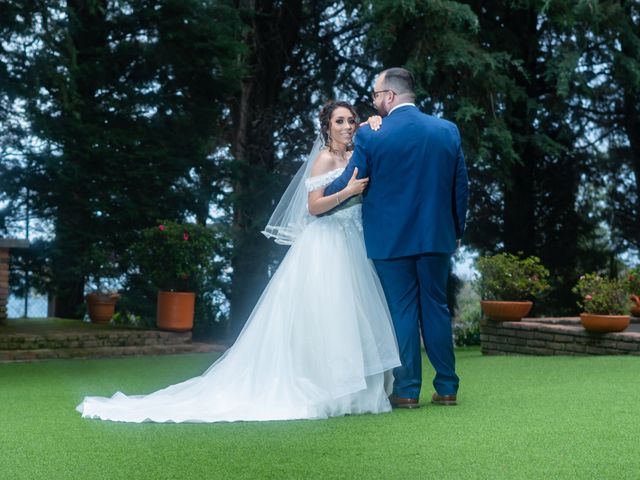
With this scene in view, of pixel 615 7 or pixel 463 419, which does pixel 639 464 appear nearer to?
pixel 463 419

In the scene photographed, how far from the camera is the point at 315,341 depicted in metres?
5.79

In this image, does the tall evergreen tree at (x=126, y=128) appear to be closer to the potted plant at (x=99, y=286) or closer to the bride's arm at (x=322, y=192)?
the potted plant at (x=99, y=286)

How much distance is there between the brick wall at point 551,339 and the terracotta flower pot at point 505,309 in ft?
0.29

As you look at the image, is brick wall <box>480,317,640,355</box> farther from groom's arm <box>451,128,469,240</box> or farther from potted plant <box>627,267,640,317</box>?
groom's arm <box>451,128,469,240</box>

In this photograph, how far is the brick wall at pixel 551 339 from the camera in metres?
9.88

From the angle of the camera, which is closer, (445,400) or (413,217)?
(413,217)

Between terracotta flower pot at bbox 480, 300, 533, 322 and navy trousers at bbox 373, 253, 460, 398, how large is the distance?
5499 mm

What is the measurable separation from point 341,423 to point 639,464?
1.78m

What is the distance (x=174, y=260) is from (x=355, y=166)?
6.86m

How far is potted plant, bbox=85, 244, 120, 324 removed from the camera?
13.8 m

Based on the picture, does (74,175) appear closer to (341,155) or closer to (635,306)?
(635,306)

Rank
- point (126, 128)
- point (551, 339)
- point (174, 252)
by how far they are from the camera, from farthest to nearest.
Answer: point (126, 128) < point (174, 252) < point (551, 339)

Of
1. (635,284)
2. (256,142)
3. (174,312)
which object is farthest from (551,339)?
(256,142)

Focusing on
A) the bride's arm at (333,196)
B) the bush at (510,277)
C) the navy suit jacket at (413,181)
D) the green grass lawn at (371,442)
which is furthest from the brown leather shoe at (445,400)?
the bush at (510,277)
